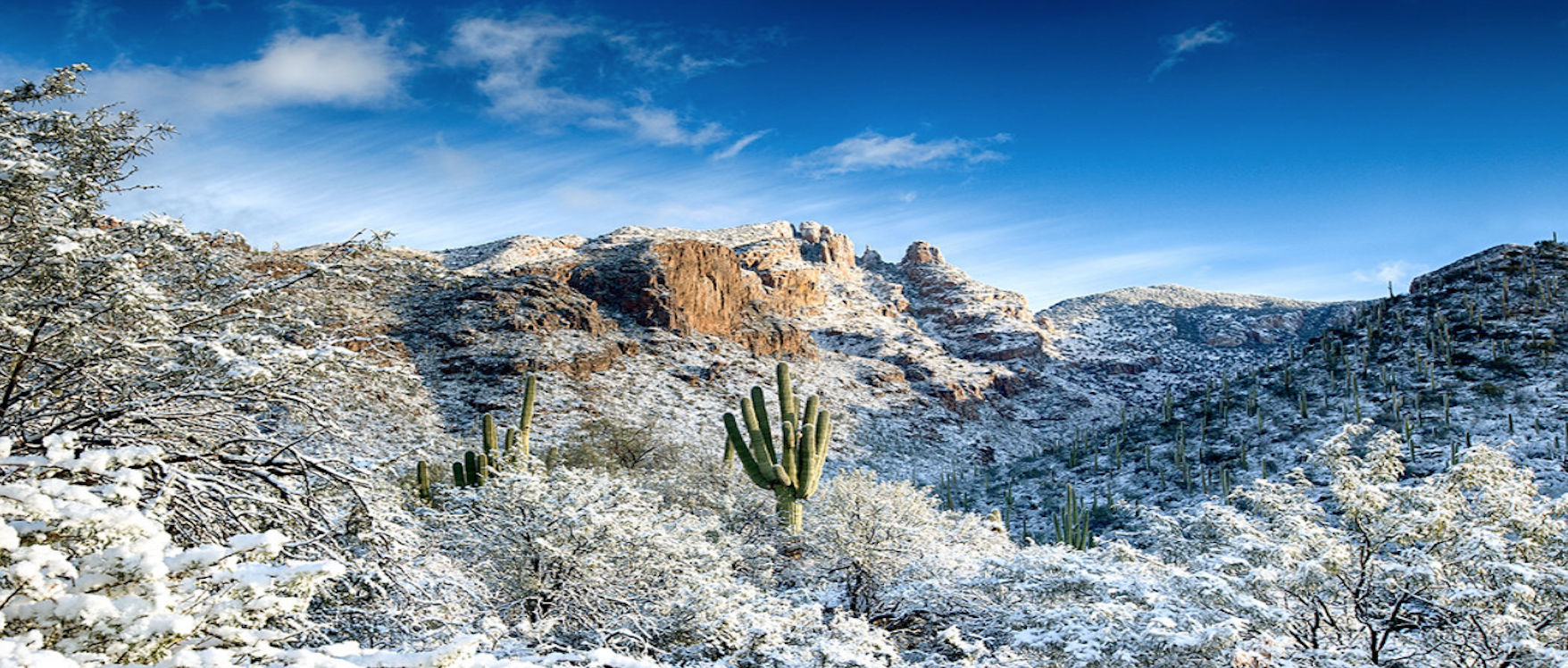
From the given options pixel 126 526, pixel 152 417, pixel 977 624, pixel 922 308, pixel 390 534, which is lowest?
pixel 977 624

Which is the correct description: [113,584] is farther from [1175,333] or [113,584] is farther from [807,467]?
[1175,333]

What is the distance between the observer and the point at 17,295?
5422 millimetres

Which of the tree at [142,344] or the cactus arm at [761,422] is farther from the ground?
the tree at [142,344]

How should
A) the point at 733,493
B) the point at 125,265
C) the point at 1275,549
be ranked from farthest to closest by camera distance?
the point at 733,493
the point at 1275,549
the point at 125,265

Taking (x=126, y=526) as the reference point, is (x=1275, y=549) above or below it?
below

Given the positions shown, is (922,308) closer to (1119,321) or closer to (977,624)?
(1119,321)

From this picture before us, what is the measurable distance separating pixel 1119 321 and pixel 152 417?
96.5 m

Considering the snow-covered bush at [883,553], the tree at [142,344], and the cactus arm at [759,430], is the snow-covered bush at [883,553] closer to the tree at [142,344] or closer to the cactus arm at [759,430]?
the cactus arm at [759,430]

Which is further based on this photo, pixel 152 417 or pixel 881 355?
pixel 881 355

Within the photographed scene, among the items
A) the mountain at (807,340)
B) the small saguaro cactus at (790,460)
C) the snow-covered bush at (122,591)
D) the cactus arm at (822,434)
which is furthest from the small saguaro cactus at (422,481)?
the snow-covered bush at (122,591)

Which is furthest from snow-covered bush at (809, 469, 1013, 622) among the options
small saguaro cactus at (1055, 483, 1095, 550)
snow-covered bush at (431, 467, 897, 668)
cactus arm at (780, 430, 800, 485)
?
small saguaro cactus at (1055, 483, 1095, 550)

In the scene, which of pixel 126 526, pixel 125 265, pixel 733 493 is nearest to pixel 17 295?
pixel 125 265

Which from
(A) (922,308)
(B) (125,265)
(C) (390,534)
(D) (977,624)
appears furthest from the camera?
(A) (922,308)

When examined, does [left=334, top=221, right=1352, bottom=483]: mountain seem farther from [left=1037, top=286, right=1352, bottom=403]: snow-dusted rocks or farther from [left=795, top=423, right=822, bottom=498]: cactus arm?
[left=795, top=423, right=822, bottom=498]: cactus arm
